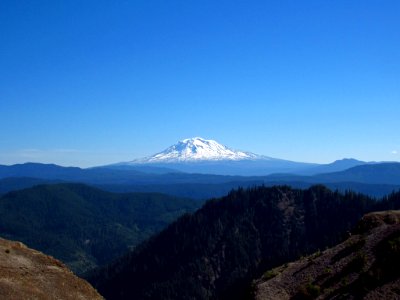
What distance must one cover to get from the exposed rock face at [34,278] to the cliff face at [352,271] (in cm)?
1693

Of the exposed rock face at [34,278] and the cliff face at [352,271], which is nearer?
the cliff face at [352,271]

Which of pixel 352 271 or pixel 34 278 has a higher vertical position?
pixel 352 271

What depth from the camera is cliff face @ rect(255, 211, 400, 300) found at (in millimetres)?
35406

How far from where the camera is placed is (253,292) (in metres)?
42.8

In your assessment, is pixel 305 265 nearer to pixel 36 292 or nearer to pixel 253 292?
pixel 253 292

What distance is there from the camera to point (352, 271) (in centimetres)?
3891

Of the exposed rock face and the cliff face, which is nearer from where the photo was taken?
the cliff face

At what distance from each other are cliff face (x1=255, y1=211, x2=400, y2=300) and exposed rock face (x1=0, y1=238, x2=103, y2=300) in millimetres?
16935

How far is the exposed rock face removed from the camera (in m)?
39.9

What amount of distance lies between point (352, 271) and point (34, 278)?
27716mm

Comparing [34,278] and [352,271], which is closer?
[352,271]

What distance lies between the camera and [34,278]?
43812 millimetres

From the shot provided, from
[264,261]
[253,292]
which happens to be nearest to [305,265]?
[253,292]

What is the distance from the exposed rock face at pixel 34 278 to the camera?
131ft
